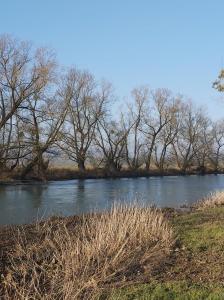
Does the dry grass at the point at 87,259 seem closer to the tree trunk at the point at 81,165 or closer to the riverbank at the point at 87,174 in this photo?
the riverbank at the point at 87,174

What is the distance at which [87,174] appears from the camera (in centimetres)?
6009

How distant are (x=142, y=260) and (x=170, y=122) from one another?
69532mm

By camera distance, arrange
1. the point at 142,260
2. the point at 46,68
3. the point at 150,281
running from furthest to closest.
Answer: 1. the point at 46,68
2. the point at 142,260
3. the point at 150,281

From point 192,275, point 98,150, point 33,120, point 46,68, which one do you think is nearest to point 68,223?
point 192,275

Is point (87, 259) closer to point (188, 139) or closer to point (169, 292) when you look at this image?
point (169, 292)

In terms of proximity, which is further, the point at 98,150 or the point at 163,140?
the point at 163,140

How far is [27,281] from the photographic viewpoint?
24.6ft

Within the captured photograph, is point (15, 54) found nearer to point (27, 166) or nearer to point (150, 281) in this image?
point (27, 166)

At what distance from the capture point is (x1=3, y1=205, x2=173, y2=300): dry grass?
670cm

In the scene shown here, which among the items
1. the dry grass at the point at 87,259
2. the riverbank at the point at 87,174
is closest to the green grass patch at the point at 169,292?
the dry grass at the point at 87,259

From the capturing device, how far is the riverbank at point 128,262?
6715 mm

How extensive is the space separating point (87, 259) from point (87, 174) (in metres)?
52.3

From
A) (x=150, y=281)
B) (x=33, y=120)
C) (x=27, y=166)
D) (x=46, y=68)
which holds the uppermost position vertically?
(x=46, y=68)

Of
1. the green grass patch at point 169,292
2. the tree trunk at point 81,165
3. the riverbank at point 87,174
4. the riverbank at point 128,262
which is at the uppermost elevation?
the tree trunk at point 81,165
